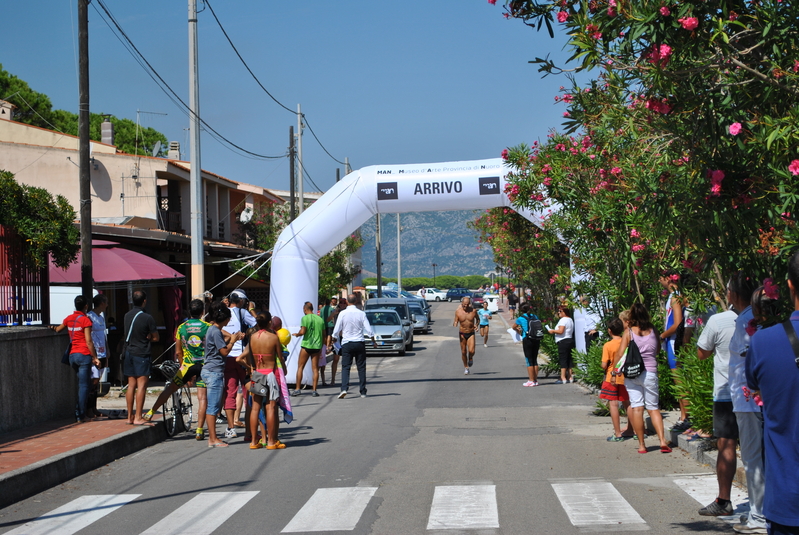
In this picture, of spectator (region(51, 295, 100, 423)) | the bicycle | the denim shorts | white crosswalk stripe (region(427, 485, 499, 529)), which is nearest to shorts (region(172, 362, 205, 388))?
the bicycle

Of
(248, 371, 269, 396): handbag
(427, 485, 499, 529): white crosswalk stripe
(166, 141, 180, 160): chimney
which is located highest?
(166, 141, 180, 160): chimney

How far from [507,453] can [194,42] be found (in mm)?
12565

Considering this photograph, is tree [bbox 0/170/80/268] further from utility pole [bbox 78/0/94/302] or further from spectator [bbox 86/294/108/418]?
spectator [bbox 86/294/108/418]

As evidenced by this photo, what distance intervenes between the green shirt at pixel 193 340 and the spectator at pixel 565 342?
8.31 m

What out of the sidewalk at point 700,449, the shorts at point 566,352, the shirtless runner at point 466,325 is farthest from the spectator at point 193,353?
the shirtless runner at point 466,325

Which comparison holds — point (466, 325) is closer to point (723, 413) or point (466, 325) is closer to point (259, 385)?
point (259, 385)

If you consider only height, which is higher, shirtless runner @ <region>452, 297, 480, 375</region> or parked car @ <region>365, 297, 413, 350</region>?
parked car @ <region>365, 297, 413, 350</region>

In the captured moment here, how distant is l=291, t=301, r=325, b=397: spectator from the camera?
54.9ft

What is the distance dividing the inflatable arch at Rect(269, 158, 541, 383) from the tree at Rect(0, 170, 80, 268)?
218 inches

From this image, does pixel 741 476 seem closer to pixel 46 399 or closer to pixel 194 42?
pixel 46 399

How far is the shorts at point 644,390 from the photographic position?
940 cm

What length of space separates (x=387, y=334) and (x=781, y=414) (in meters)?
24.6

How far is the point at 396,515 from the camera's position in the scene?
6723mm

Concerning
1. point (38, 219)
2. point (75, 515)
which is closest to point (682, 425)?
point (75, 515)
